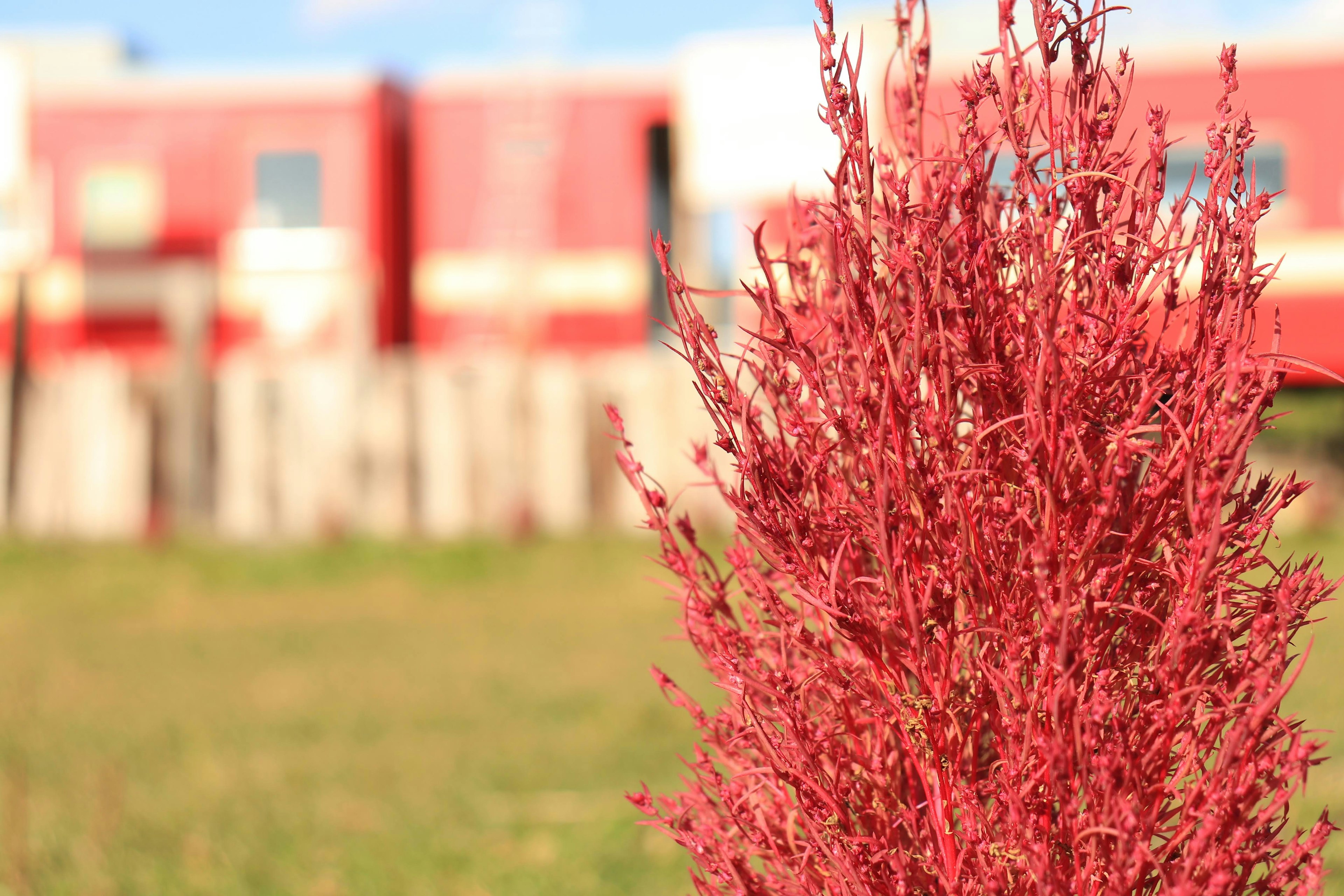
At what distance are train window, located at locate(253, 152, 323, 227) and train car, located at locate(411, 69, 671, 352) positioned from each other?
120 centimetres

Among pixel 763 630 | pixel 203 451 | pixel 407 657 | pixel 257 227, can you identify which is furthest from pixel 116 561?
pixel 763 630

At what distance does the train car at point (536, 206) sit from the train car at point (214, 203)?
60cm

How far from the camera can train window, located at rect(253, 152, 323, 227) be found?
14672 mm

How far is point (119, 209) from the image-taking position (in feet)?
48.7

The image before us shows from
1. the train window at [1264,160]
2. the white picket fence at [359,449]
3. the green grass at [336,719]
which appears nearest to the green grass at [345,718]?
the green grass at [336,719]

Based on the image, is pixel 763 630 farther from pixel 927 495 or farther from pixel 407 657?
pixel 407 657

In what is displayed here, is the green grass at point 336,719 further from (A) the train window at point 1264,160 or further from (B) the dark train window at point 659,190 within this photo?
(A) the train window at point 1264,160

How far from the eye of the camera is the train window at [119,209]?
14.8 meters

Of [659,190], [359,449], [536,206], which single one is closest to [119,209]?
[536,206]

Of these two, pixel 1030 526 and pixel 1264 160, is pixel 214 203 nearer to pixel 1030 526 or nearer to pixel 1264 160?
pixel 1264 160

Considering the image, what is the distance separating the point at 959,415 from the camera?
2.05m

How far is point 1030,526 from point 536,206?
13.1 m

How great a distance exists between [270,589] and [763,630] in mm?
9393

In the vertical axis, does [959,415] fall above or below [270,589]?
above
